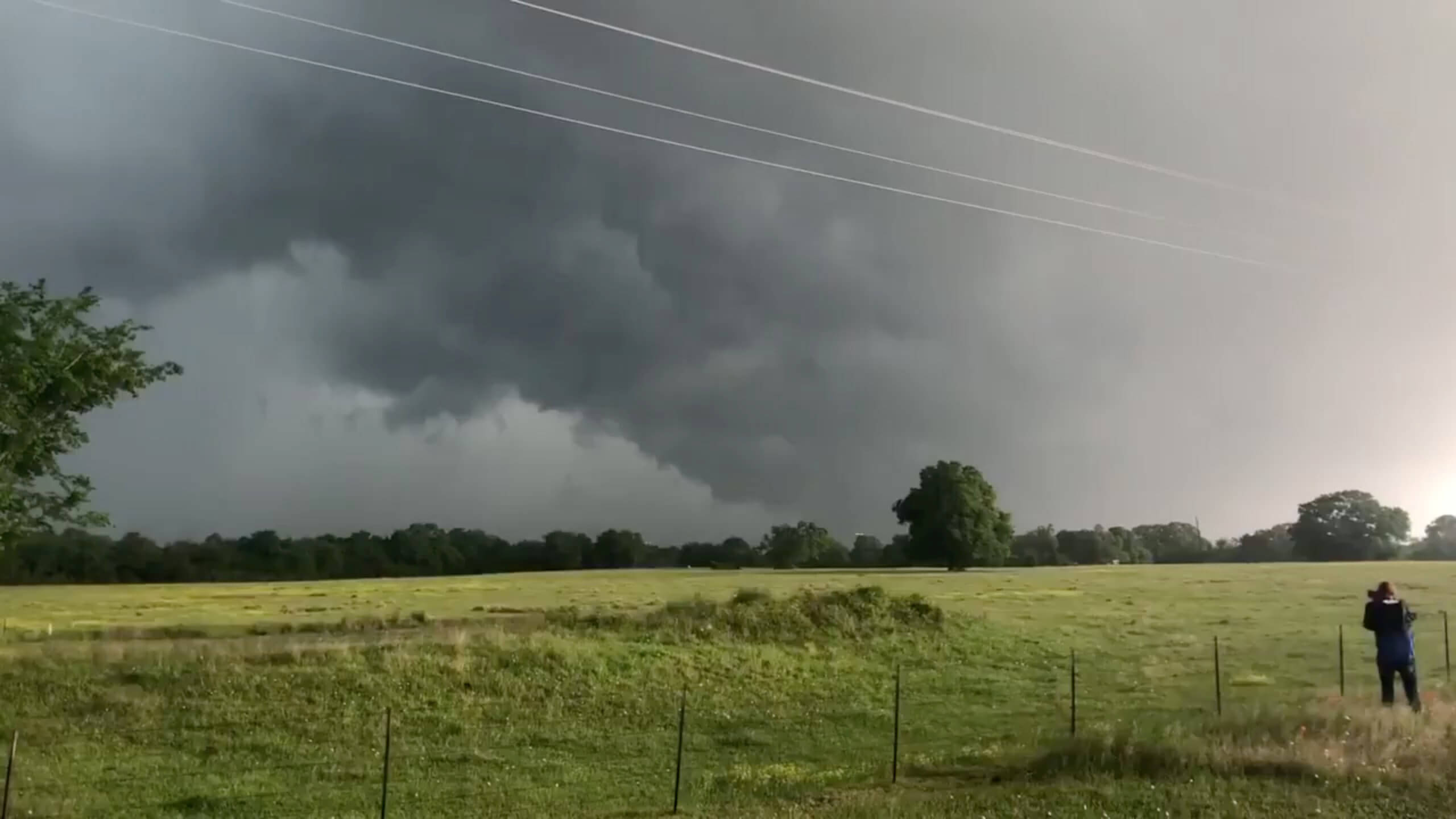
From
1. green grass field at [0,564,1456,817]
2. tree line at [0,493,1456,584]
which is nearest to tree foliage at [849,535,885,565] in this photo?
tree line at [0,493,1456,584]

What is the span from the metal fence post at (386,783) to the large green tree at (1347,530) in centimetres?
12844

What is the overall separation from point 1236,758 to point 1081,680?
17.1m

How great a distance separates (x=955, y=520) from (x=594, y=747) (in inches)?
3468

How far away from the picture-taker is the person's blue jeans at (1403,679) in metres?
18.6

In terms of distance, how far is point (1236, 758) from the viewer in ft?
46.6

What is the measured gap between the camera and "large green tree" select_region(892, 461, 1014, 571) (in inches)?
4144

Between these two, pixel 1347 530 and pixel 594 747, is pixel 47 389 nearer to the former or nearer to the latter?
pixel 594 747

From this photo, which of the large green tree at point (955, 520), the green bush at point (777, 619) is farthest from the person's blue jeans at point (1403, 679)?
the large green tree at point (955, 520)

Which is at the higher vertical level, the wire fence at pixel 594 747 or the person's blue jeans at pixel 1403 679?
the person's blue jeans at pixel 1403 679

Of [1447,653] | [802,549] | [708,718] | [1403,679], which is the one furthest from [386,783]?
[802,549]

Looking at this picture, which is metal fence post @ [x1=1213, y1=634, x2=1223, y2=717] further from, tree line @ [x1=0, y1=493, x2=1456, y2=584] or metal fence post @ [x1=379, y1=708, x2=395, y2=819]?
tree line @ [x1=0, y1=493, x2=1456, y2=584]

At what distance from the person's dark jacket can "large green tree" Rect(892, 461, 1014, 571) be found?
283ft

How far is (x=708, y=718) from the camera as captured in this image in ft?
81.8

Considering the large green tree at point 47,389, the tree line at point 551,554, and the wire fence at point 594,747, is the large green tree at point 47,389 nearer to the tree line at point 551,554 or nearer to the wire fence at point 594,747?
the wire fence at point 594,747
